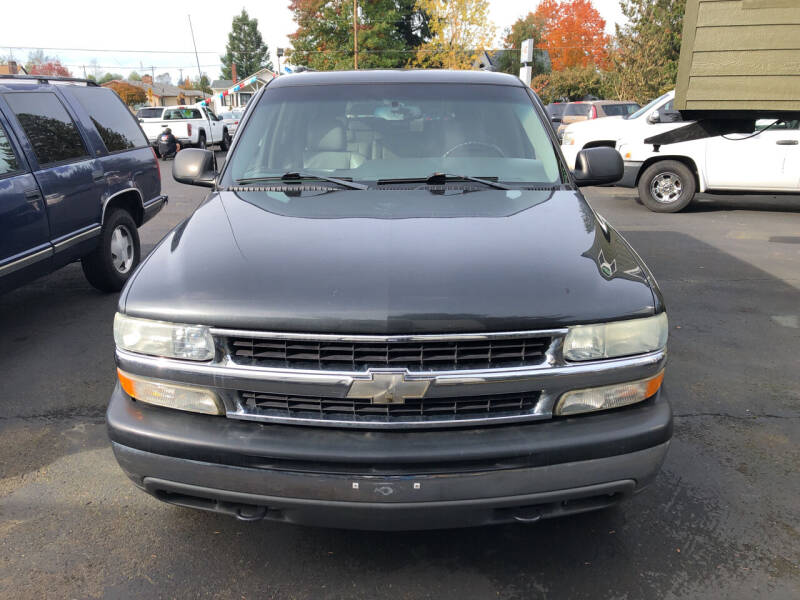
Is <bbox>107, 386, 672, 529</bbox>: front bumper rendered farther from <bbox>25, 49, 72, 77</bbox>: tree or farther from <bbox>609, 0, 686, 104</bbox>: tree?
<bbox>25, 49, 72, 77</bbox>: tree

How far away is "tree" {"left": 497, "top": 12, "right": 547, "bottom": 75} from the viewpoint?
63.9 m

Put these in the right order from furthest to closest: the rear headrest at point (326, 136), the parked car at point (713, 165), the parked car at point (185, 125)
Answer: the parked car at point (185, 125), the parked car at point (713, 165), the rear headrest at point (326, 136)

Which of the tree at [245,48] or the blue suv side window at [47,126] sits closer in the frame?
the blue suv side window at [47,126]

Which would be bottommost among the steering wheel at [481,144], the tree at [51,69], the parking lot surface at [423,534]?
the parking lot surface at [423,534]

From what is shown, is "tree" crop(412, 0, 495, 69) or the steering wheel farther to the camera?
"tree" crop(412, 0, 495, 69)

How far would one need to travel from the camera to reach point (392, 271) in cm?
220

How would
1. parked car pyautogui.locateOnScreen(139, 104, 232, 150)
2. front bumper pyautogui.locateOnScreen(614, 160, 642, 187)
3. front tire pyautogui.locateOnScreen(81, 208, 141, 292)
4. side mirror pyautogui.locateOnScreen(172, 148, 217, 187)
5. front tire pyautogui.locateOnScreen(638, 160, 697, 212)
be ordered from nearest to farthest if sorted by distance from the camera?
side mirror pyautogui.locateOnScreen(172, 148, 217, 187) < front tire pyautogui.locateOnScreen(81, 208, 141, 292) < front tire pyautogui.locateOnScreen(638, 160, 697, 212) < front bumper pyautogui.locateOnScreen(614, 160, 642, 187) < parked car pyautogui.locateOnScreen(139, 104, 232, 150)

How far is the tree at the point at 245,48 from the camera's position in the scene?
323ft

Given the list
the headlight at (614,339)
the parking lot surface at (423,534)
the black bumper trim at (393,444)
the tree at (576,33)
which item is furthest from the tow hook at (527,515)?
the tree at (576,33)

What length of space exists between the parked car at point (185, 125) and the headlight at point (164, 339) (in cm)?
2252

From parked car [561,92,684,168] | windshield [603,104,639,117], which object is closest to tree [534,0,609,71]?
windshield [603,104,639,117]

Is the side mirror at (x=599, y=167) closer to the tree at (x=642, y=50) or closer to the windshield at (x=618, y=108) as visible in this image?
the windshield at (x=618, y=108)

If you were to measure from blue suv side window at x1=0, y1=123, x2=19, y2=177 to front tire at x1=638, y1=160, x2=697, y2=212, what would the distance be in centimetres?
907

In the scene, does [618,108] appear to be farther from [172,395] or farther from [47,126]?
[172,395]
